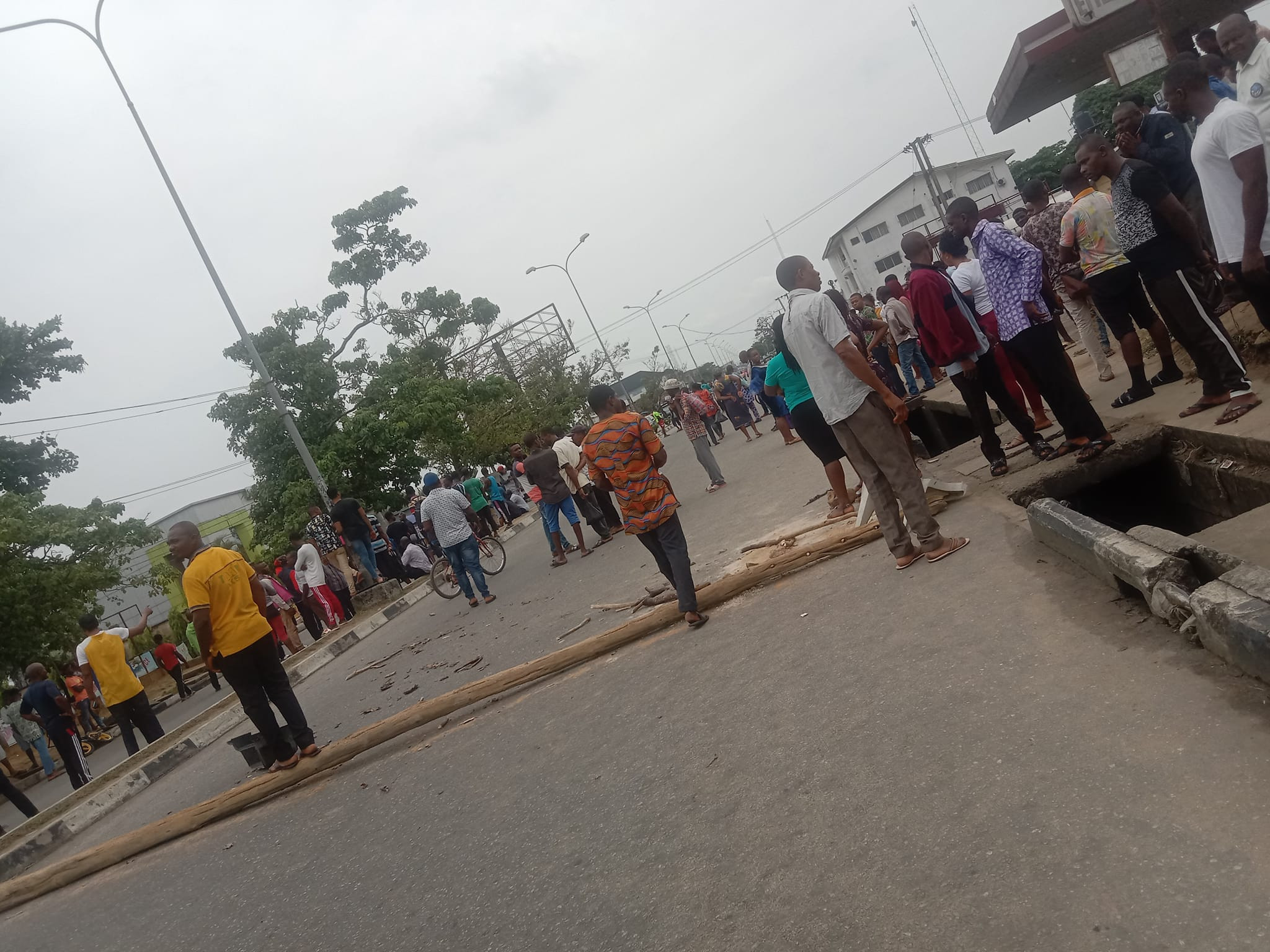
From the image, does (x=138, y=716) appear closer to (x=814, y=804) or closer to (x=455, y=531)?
(x=455, y=531)

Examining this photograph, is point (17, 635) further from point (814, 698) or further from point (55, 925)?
point (814, 698)

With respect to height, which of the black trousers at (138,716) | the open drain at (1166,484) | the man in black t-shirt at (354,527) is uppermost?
the man in black t-shirt at (354,527)

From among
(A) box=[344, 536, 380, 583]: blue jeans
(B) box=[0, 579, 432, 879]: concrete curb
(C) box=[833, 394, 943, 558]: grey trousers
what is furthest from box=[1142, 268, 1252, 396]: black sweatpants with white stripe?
(A) box=[344, 536, 380, 583]: blue jeans

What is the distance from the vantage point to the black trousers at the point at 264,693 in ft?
20.4

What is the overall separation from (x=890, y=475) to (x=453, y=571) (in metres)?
7.50

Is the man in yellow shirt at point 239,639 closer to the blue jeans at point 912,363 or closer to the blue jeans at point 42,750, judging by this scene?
the blue jeans at point 912,363

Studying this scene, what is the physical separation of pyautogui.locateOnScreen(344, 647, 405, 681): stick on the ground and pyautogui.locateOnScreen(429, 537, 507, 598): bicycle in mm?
1683

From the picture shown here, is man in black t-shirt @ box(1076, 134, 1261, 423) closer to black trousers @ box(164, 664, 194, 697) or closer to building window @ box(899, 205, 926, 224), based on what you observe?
black trousers @ box(164, 664, 194, 697)

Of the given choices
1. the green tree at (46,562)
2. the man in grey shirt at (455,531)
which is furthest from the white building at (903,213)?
the man in grey shirt at (455,531)

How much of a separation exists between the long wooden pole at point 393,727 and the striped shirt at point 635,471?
0.70 meters

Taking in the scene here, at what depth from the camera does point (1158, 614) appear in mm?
3379

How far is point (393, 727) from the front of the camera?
598cm

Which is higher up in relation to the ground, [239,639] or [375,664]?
[239,639]

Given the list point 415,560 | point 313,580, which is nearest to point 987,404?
point 313,580
